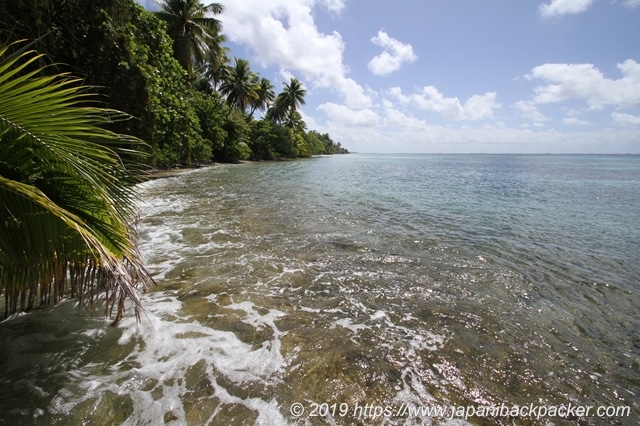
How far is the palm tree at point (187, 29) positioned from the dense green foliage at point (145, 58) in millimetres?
76

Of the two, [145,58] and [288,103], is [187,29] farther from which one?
[288,103]

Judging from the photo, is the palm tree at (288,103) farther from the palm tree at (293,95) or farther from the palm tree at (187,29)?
the palm tree at (187,29)

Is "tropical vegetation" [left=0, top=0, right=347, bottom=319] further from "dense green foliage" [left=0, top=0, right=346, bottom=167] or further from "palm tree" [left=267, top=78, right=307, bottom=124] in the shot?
"palm tree" [left=267, top=78, right=307, bottom=124]

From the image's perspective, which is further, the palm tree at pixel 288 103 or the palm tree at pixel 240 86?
the palm tree at pixel 288 103

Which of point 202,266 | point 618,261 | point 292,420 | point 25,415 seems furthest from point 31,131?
point 618,261

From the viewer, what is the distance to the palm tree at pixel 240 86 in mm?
39656

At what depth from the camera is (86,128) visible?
7.10 feet

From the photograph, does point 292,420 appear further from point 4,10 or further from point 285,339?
point 4,10

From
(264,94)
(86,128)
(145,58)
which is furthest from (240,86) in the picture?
(86,128)

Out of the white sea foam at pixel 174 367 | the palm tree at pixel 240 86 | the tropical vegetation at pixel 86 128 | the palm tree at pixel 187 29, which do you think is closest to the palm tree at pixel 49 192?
the tropical vegetation at pixel 86 128

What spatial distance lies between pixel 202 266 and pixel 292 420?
3.63 meters

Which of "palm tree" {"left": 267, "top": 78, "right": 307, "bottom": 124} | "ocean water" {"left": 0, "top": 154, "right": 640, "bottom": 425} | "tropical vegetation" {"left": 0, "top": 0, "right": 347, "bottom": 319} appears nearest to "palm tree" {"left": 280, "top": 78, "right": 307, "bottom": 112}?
"palm tree" {"left": 267, "top": 78, "right": 307, "bottom": 124}

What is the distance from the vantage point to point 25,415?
7.68 feet

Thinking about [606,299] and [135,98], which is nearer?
[606,299]
